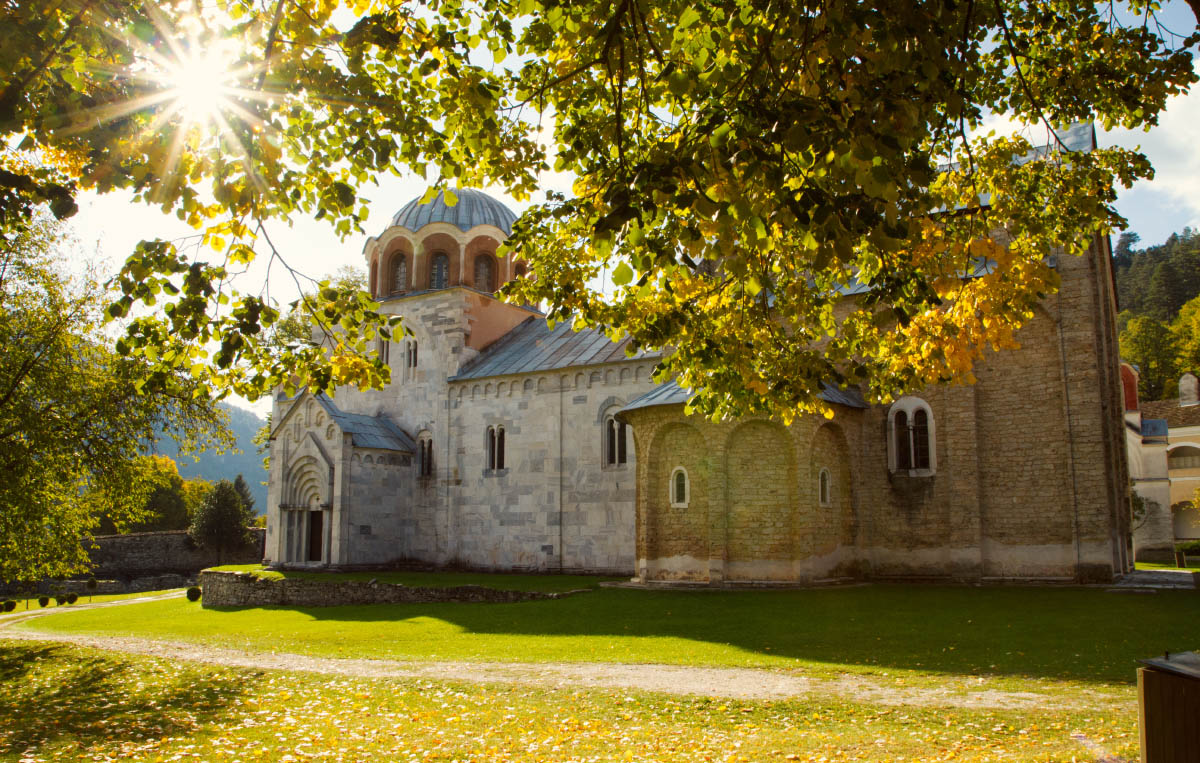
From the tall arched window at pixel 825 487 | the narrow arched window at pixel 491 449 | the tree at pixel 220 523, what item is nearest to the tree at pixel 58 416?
the narrow arched window at pixel 491 449

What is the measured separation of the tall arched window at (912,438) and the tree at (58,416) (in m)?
15.8

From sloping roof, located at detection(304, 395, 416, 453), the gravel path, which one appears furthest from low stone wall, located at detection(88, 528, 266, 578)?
the gravel path

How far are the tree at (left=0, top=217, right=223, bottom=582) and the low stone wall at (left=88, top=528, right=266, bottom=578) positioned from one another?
26206 millimetres

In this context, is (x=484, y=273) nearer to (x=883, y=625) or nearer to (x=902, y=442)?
(x=902, y=442)

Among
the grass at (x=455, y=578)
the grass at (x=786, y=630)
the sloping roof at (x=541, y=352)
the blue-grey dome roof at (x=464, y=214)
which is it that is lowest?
the grass at (x=455, y=578)

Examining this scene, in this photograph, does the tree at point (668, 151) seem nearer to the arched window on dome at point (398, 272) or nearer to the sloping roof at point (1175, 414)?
the arched window on dome at point (398, 272)

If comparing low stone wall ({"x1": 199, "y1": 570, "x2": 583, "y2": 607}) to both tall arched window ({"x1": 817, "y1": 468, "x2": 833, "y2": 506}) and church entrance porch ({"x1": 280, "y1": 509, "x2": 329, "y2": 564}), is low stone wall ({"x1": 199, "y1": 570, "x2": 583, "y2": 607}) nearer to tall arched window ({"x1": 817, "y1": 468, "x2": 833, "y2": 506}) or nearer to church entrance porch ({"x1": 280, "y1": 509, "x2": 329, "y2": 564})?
church entrance porch ({"x1": 280, "y1": 509, "x2": 329, "y2": 564})

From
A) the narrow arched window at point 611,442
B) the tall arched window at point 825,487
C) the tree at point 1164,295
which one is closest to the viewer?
Result: the tall arched window at point 825,487

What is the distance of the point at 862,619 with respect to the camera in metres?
14.5

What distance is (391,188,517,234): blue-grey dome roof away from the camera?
1224 inches

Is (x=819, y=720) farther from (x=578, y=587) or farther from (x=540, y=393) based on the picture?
(x=540, y=393)

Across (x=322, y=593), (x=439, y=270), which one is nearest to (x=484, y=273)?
(x=439, y=270)

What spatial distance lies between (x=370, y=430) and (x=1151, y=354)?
56.8m

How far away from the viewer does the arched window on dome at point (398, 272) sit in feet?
106
